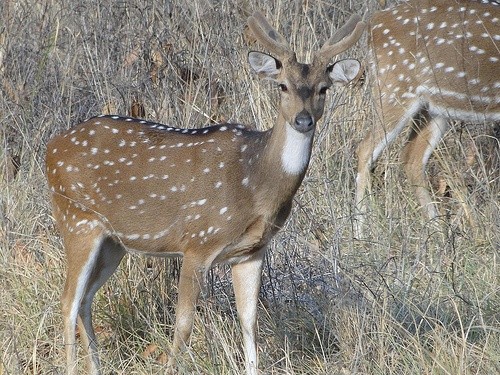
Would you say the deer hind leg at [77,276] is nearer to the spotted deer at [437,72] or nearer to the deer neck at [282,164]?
the deer neck at [282,164]

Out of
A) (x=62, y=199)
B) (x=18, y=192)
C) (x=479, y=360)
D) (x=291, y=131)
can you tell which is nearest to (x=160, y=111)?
(x=18, y=192)

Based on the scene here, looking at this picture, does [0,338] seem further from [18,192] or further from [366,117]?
[366,117]

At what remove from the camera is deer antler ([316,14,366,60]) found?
552 cm

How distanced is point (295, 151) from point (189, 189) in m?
0.57

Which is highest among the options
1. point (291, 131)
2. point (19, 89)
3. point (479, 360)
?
point (291, 131)

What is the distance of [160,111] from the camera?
7668mm

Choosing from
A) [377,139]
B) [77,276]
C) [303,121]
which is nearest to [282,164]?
[303,121]

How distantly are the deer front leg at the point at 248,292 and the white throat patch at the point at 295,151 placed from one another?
45cm

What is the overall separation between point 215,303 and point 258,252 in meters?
0.54

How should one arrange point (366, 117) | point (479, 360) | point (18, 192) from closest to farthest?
point (479, 360) → point (18, 192) → point (366, 117)

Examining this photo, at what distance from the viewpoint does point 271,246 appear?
6617 millimetres

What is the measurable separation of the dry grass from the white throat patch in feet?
1.71

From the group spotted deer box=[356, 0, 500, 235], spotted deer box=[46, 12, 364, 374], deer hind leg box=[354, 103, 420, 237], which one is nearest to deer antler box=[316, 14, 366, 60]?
spotted deer box=[46, 12, 364, 374]

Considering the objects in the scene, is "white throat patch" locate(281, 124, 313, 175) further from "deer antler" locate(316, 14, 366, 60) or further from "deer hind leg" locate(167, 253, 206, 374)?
"deer hind leg" locate(167, 253, 206, 374)
